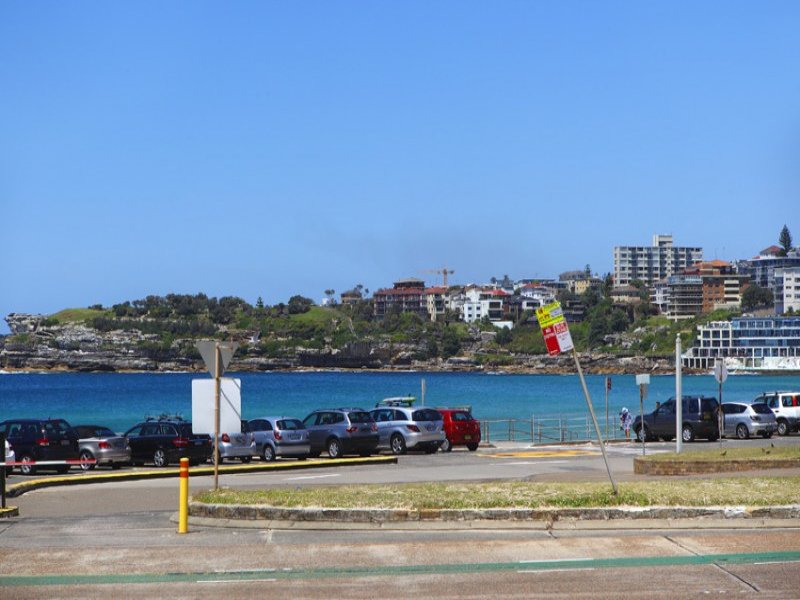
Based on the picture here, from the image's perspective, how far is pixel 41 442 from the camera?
1288 inches

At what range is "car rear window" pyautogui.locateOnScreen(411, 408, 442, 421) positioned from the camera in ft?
127

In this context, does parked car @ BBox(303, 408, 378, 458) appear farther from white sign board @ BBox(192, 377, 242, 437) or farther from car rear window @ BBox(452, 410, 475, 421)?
white sign board @ BBox(192, 377, 242, 437)

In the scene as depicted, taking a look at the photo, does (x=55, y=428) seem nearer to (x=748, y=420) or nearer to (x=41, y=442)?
(x=41, y=442)

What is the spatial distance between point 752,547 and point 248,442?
23.6m

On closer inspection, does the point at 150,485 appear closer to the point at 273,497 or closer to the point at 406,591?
the point at 273,497

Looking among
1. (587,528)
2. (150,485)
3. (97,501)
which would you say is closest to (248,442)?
(150,485)

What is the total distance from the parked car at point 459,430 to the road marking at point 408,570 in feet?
82.7

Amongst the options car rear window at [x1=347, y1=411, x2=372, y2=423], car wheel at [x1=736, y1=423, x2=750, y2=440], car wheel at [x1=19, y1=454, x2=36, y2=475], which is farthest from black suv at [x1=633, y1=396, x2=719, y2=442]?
car wheel at [x1=19, y1=454, x2=36, y2=475]

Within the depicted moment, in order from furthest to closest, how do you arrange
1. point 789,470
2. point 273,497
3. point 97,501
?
point 789,470 < point 97,501 < point 273,497

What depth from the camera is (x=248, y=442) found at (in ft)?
121

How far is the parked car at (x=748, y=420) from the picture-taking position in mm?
45312

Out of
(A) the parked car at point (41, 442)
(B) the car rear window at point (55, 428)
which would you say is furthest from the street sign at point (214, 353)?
(B) the car rear window at point (55, 428)

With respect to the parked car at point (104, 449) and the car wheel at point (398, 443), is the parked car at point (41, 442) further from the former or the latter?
the car wheel at point (398, 443)

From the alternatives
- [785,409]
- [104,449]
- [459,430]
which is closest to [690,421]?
[785,409]
